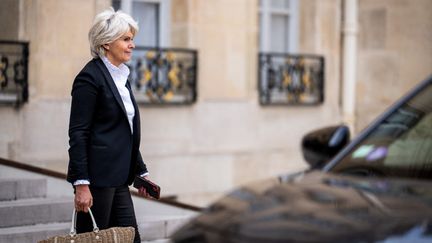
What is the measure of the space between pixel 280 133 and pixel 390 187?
8.94 meters

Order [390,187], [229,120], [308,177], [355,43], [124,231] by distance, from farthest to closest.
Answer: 1. [355,43]
2. [229,120]
3. [124,231]
4. [308,177]
5. [390,187]

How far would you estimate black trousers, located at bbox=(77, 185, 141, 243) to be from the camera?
5223 mm

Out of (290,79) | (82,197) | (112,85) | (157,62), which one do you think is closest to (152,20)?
(157,62)

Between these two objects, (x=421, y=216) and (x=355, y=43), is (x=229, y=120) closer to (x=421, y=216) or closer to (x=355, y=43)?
(x=355, y=43)

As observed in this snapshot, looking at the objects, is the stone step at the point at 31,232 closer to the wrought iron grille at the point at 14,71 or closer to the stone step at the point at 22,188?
the stone step at the point at 22,188

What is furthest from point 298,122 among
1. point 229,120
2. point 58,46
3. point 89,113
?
point 89,113

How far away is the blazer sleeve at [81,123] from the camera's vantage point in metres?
5.06

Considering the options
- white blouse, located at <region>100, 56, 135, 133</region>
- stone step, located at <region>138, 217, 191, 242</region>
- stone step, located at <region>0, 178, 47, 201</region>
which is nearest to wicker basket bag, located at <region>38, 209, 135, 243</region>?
white blouse, located at <region>100, 56, 135, 133</region>

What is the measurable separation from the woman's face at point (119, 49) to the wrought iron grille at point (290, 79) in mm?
6585

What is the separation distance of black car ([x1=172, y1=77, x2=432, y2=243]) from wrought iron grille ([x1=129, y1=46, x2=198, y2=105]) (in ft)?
21.3

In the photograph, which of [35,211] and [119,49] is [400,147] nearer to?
[119,49]

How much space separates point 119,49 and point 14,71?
4.41m

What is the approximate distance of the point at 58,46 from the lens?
975 centimetres

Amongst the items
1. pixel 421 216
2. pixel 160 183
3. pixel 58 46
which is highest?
pixel 58 46
